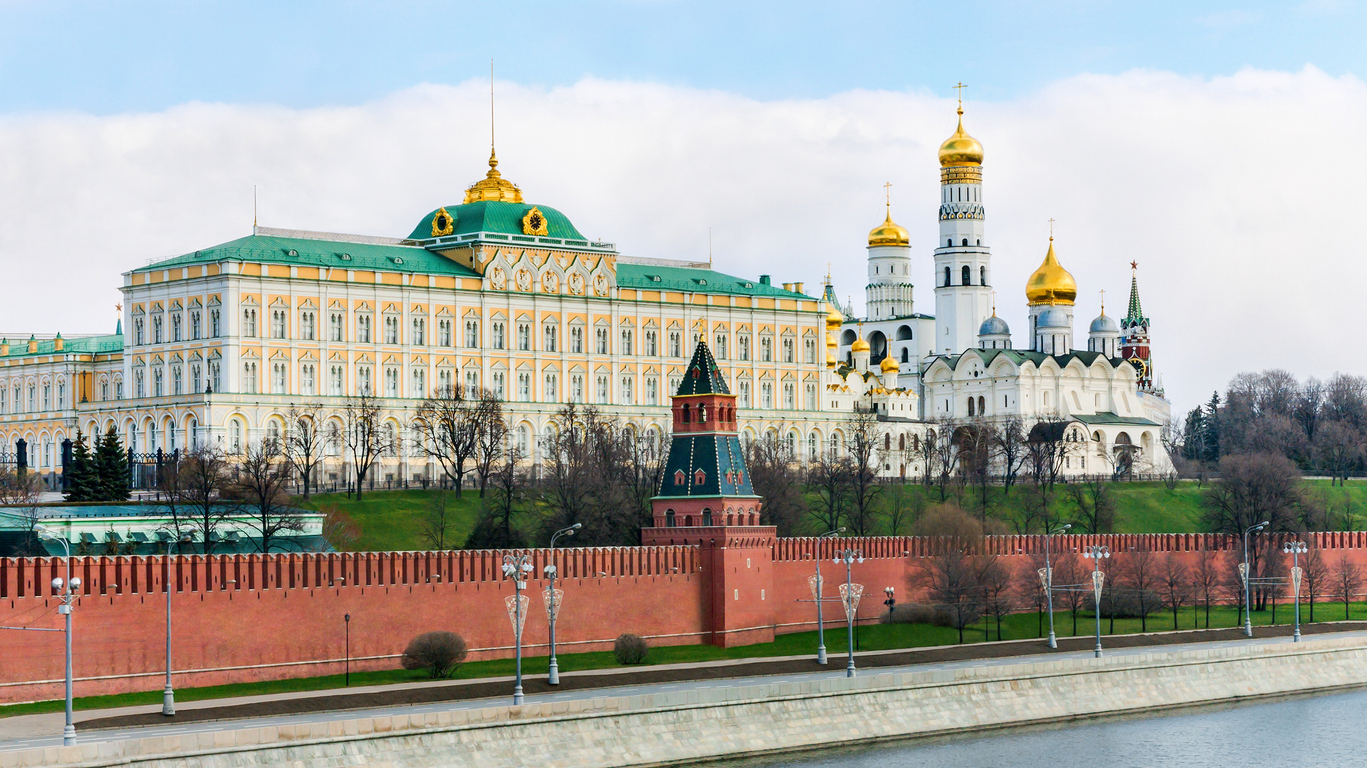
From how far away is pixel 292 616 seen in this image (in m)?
57.7

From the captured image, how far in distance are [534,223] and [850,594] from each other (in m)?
47.4

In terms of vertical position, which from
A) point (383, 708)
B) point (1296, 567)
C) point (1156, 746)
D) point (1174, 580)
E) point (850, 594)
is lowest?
point (1156, 746)

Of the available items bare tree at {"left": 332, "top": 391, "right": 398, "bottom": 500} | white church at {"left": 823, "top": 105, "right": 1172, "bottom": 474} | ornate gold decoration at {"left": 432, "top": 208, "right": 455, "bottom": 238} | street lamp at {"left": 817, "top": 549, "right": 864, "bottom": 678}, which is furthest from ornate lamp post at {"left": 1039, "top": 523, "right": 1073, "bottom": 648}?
white church at {"left": 823, "top": 105, "right": 1172, "bottom": 474}

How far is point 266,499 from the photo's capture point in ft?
246

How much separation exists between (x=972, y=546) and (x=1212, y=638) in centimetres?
964

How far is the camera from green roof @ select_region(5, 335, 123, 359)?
106 m

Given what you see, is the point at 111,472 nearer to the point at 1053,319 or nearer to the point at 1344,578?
the point at 1344,578

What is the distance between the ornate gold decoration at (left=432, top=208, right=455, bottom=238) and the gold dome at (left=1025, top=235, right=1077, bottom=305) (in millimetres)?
43805

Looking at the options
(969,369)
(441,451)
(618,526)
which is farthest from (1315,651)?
(969,369)

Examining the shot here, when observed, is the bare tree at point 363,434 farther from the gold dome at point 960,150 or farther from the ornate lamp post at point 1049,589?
the gold dome at point 960,150

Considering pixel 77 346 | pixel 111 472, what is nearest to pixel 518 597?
pixel 111 472

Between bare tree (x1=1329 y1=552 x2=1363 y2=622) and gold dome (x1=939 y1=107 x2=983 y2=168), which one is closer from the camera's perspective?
bare tree (x1=1329 y1=552 x2=1363 y2=622)

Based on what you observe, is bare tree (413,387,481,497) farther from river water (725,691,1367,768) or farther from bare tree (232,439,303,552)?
river water (725,691,1367,768)

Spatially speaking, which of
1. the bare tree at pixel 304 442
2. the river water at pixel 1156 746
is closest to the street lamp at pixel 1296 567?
the river water at pixel 1156 746
